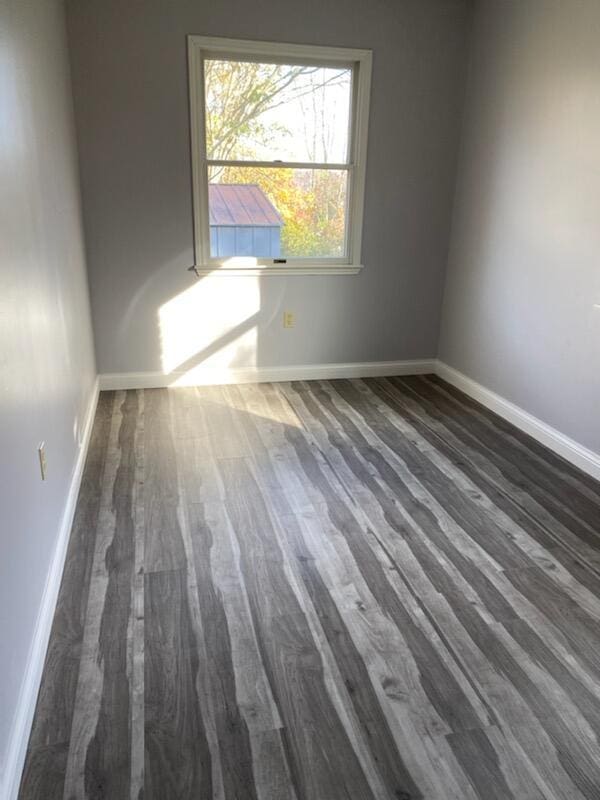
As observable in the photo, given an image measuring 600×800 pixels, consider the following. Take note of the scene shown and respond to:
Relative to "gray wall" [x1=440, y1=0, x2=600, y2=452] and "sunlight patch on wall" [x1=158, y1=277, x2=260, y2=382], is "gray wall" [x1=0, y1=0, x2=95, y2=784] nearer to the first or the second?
"sunlight patch on wall" [x1=158, y1=277, x2=260, y2=382]

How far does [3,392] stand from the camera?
1499 millimetres

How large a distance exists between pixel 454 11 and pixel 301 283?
6.50ft

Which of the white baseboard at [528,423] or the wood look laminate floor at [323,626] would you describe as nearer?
the wood look laminate floor at [323,626]

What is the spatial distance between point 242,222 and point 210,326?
0.73 metres

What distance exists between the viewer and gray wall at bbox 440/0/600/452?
2.98 m

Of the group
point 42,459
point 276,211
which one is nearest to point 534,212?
point 276,211

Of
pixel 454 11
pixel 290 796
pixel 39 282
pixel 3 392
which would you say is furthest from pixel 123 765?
pixel 454 11

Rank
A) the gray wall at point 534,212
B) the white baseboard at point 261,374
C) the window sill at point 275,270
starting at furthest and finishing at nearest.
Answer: the white baseboard at point 261,374, the window sill at point 275,270, the gray wall at point 534,212

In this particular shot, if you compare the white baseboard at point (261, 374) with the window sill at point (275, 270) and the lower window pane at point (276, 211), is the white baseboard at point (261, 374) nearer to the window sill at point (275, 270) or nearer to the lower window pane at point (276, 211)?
the window sill at point (275, 270)

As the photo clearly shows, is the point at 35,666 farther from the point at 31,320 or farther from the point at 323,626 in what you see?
the point at 31,320

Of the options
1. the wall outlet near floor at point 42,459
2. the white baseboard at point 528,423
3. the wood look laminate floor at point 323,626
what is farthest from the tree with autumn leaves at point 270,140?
the wall outlet near floor at point 42,459

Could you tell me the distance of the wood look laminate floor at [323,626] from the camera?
147cm

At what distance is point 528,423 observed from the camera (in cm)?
352

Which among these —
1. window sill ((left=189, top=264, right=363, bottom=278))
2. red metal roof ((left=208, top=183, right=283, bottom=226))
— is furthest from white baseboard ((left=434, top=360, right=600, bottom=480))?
red metal roof ((left=208, top=183, right=283, bottom=226))
